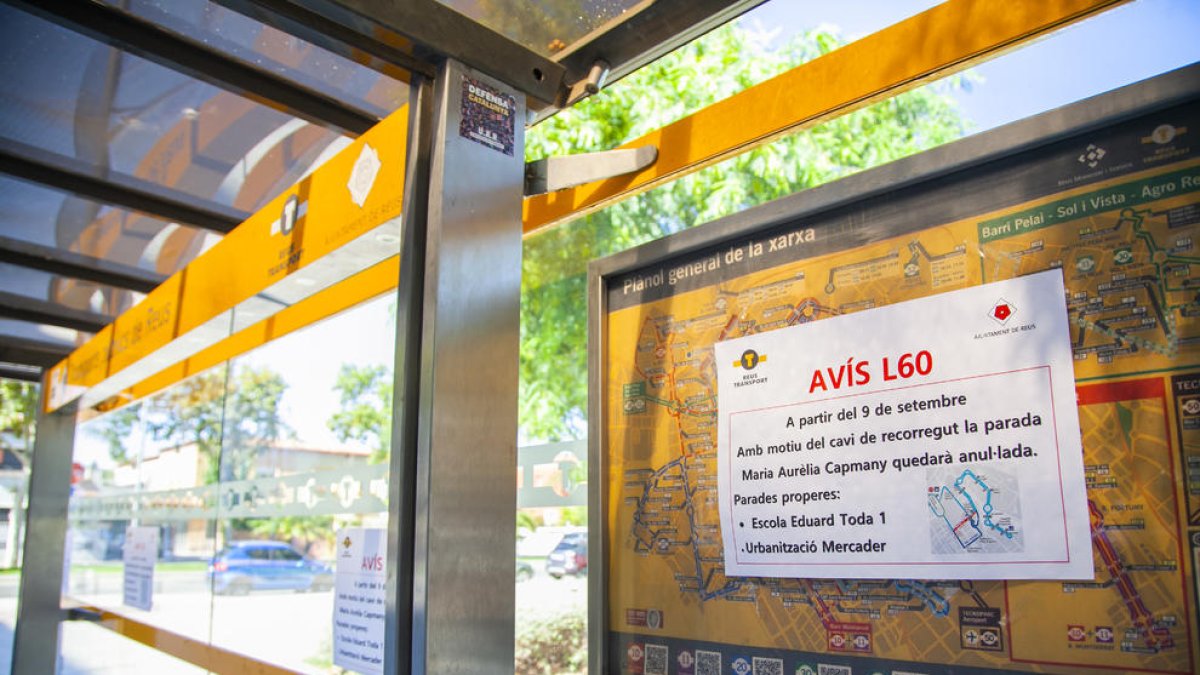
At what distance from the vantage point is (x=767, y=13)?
29.9ft

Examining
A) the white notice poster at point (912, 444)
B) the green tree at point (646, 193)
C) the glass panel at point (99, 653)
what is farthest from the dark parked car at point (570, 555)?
the white notice poster at point (912, 444)

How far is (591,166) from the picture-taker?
257cm

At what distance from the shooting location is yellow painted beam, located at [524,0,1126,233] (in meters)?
1.81

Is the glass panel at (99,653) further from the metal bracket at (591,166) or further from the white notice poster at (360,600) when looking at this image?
the metal bracket at (591,166)

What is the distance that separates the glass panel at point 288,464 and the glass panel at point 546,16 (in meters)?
3.06

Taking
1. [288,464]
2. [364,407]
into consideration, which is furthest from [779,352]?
[364,407]

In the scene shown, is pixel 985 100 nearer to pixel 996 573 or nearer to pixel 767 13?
pixel 767 13

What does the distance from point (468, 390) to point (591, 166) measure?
76 cm

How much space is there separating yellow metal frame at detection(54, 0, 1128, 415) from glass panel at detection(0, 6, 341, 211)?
91cm

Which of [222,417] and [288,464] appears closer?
[288,464]

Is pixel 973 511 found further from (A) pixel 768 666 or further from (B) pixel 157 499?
(B) pixel 157 499

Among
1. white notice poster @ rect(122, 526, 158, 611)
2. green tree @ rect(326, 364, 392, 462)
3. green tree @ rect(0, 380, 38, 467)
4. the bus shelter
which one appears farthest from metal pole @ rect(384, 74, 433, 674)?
green tree @ rect(0, 380, 38, 467)

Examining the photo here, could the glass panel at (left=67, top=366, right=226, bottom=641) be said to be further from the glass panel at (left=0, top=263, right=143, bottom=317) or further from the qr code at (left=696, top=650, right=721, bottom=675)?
the qr code at (left=696, top=650, right=721, bottom=675)

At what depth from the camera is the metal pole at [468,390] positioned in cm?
215
